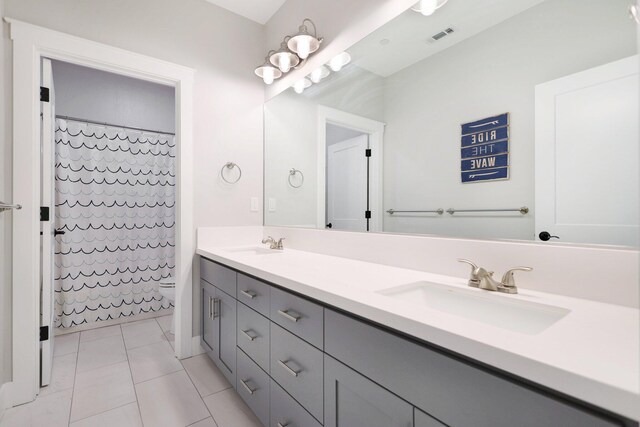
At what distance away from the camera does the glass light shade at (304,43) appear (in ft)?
6.32

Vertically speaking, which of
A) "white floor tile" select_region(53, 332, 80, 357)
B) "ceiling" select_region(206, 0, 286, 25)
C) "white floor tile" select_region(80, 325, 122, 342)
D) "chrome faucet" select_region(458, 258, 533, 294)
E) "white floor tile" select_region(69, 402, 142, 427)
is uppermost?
"ceiling" select_region(206, 0, 286, 25)

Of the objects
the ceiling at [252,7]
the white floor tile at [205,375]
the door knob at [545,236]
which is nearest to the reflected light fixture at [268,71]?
the ceiling at [252,7]

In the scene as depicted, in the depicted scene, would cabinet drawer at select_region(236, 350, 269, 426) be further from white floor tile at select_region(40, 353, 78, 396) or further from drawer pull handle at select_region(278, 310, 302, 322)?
white floor tile at select_region(40, 353, 78, 396)

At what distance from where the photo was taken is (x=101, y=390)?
173 cm

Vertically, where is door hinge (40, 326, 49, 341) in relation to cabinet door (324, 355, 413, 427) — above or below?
below

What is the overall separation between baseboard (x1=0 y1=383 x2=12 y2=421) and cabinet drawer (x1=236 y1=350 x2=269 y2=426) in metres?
1.21

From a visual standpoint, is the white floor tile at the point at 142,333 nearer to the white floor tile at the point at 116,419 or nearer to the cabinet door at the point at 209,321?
the cabinet door at the point at 209,321

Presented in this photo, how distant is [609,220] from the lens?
0.86 meters

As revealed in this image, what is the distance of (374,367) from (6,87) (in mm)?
2286

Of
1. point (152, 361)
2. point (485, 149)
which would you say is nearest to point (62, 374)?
point (152, 361)

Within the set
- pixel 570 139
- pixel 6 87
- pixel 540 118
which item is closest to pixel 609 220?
pixel 570 139

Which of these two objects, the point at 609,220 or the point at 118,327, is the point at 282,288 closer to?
the point at 609,220

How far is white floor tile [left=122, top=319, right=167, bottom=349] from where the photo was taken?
7.80 ft

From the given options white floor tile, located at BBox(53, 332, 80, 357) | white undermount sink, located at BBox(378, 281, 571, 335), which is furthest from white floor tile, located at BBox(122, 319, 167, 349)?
white undermount sink, located at BBox(378, 281, 571, 335)
